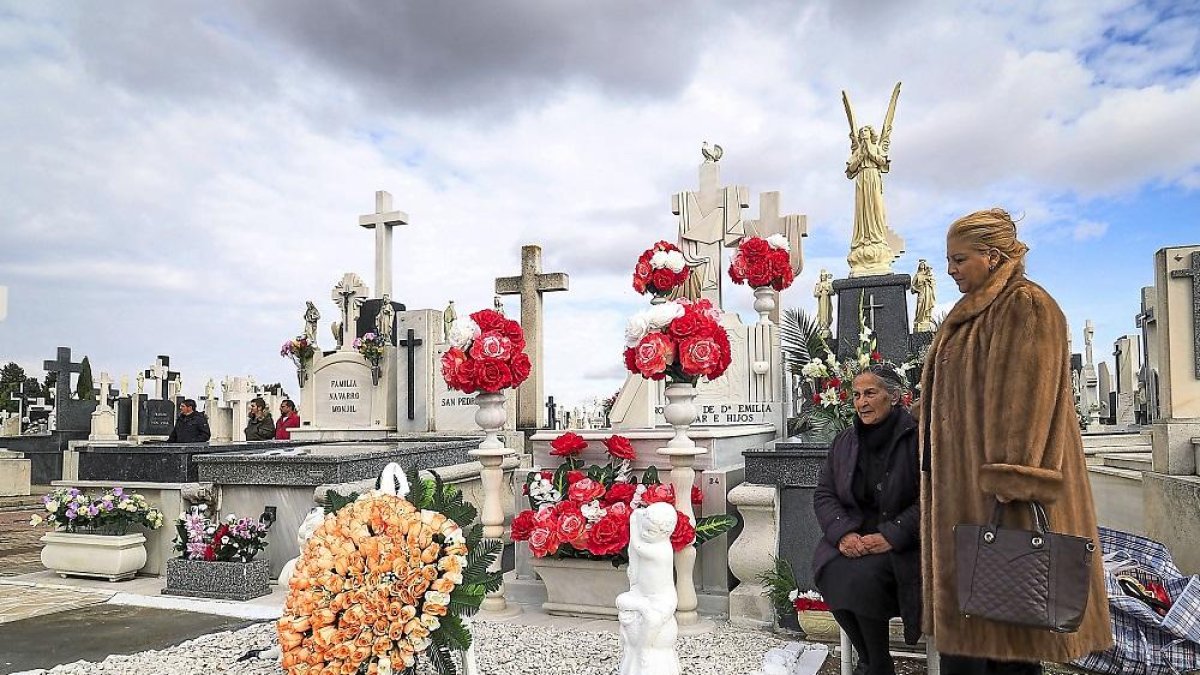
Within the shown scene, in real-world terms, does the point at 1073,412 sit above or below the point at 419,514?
above

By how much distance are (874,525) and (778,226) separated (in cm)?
765

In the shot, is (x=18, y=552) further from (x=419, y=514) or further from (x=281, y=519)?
(x=419, y=514)

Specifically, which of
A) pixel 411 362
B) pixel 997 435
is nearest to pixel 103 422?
pixel 411 362

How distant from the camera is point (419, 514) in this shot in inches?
140

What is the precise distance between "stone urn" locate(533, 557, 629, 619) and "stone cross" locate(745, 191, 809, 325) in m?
6.14

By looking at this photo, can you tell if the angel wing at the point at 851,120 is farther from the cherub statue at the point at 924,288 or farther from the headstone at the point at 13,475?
the headstone at the point at 13,475

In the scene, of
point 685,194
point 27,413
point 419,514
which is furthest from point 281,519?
point 27,413

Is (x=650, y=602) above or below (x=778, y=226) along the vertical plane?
below

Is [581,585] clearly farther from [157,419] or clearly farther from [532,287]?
[157,419]

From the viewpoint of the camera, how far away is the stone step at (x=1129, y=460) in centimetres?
788

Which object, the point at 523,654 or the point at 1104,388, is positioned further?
the point at 1104,388

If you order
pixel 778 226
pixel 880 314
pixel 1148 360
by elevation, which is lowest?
pixel 1148 360

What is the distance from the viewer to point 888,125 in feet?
32.4

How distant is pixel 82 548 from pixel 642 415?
5978 mm
